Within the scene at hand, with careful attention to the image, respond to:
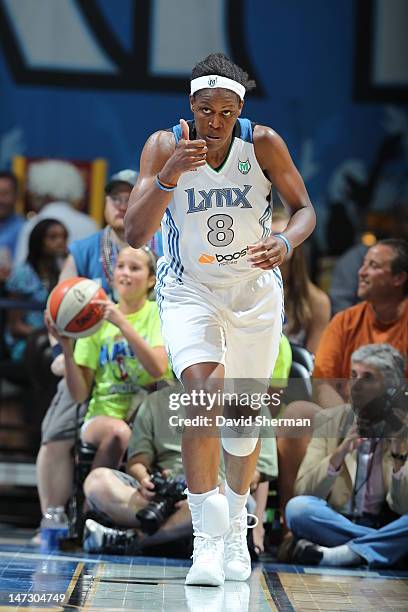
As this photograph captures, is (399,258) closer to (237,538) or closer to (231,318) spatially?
(231,318)

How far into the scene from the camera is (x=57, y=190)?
911cm

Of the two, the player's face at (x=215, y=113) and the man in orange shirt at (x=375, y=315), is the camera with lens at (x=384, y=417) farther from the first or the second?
the player's face at (x=215, y=113)

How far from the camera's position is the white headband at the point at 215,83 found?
4223 mm

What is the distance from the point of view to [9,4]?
920cm

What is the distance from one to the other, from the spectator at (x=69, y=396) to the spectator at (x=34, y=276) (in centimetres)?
183

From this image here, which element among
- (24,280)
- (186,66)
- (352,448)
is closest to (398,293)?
(352,448)

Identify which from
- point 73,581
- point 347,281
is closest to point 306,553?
point 73,581

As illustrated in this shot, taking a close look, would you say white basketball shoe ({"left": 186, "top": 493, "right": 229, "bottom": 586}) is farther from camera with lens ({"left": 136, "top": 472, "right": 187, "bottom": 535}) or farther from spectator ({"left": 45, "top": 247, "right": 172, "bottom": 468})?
spectator ({"left": 45, "top": 247, "right": 172, "bottom": 468})

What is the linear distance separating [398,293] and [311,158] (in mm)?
3592

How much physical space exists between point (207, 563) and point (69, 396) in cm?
176

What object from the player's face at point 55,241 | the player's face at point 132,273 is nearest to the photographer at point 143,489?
the player's face at point 132,273

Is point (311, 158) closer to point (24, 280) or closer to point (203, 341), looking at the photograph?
point (24, 280)

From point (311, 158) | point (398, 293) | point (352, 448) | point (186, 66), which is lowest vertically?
point (352, 448)

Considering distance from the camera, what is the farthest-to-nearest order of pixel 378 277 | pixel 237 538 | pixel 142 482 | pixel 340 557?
1. pixel 378 277
2. pixel 142 482
3. pixel 340 557
4. pixel 237 538
